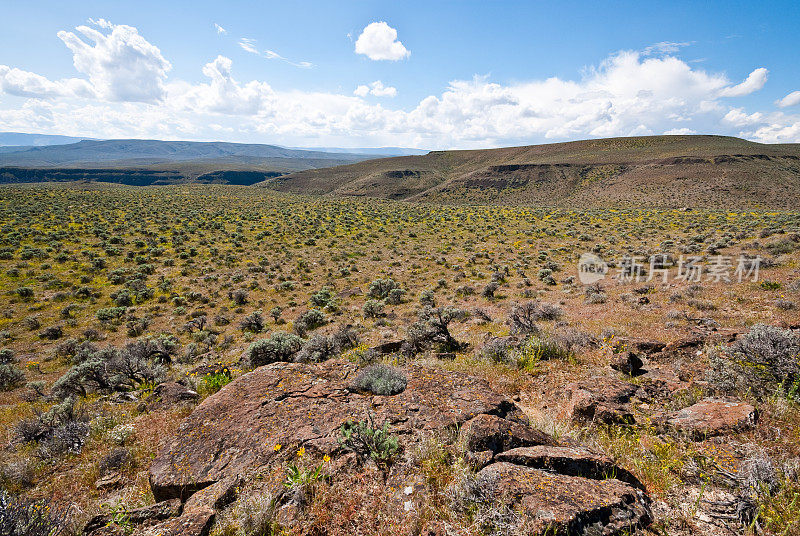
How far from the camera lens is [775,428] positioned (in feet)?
12.9

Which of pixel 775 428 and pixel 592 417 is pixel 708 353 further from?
pixel 592 417

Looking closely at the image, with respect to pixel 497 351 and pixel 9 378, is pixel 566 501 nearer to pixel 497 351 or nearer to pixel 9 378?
pixel 497 351

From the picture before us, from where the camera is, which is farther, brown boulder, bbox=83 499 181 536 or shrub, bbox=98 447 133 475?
shrub, bbox=98 447 133 475

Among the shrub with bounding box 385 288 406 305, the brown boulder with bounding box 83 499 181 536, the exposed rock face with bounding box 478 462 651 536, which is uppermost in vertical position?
the exposed rock face with bounding box 478 462 651 536

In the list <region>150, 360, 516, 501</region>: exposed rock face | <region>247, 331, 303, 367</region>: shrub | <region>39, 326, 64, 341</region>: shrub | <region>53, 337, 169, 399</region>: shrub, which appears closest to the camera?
<region>150, 360, 516, 501</region>: exposed rock face

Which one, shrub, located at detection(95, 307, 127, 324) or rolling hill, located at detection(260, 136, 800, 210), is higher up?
rolling hill, located at detection(260, 136, 800, 210)

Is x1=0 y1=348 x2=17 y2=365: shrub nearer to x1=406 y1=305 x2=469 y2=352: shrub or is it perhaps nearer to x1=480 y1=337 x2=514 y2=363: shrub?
x1=406 y1=305 x2=469 y2=352: shrub

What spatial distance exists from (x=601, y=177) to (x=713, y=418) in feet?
303

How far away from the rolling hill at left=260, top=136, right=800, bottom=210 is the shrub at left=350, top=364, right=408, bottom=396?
2725 inches

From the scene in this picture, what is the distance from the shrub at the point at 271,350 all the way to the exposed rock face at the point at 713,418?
321 inches

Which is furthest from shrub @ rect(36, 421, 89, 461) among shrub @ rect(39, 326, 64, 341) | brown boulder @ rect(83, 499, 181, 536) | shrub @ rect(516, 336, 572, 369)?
shrub @ rect(39, 326, 64, 341)

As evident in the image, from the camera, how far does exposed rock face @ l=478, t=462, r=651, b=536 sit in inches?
108

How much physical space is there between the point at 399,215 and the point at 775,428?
157 ft

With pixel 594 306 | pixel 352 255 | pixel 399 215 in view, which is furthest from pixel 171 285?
pixel 399 215
